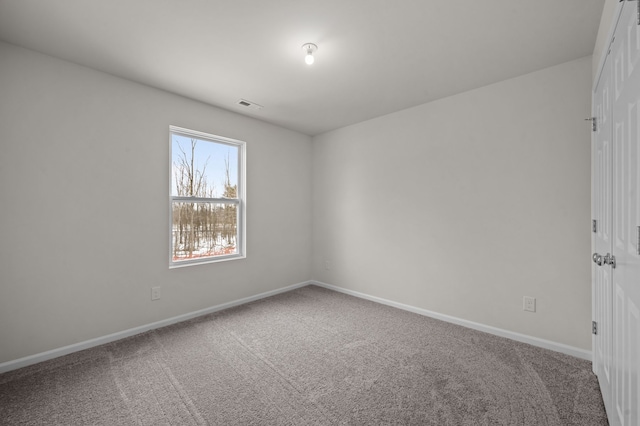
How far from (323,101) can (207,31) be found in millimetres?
1544

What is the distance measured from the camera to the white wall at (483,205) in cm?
241

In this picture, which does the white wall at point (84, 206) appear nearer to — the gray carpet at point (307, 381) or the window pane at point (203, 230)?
the window pane at point (203, 230)

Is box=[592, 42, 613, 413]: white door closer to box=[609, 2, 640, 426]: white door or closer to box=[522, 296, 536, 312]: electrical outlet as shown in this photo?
box=[609, 2, 640, 426]: white door

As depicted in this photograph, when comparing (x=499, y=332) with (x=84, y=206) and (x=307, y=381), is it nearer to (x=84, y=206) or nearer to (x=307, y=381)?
(x=307, y=381)

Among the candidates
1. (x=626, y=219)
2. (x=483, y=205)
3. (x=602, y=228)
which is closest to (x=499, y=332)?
(x=483, y=205)

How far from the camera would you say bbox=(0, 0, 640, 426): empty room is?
1.76m

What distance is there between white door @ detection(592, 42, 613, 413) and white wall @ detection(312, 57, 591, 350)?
29 centimetres

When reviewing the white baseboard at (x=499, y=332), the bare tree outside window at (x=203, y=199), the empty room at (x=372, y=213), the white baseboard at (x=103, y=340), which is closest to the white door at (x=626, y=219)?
the empty room at (x=372, y=213)

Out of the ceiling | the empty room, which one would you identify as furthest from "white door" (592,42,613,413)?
the ceiling

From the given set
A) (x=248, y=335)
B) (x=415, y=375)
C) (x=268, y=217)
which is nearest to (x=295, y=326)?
(x=248, y=335)

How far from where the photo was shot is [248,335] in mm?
2795

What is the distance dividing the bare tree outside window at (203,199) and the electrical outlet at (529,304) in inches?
130

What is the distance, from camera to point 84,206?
2.52m

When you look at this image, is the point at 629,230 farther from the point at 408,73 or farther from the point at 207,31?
the point at 207,31
